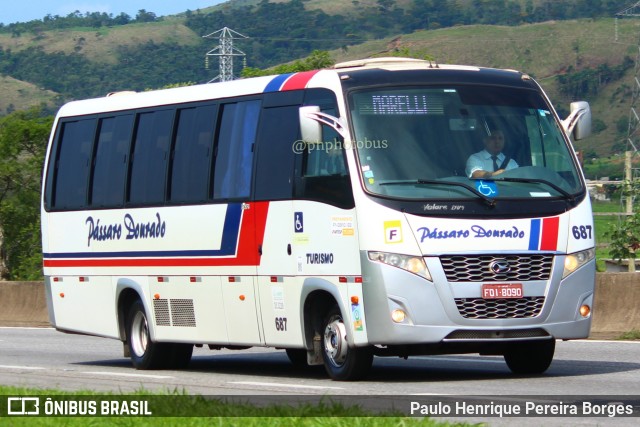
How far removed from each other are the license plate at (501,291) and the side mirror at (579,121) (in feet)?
6.62

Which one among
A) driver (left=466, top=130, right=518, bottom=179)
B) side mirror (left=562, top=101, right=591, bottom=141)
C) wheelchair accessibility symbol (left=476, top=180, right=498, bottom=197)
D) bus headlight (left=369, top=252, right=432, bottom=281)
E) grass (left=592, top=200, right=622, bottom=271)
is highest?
side mirror (left=562, top=101, right=591, bottom=141)

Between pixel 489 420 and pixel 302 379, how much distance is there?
478 cm

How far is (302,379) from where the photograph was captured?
48.9 ft

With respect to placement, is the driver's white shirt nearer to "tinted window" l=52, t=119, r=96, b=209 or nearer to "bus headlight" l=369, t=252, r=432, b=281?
"bus headlight" l=369, t=252, r=432, b=281

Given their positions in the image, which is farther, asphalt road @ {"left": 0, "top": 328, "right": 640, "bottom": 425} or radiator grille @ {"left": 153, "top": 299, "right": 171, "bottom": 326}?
radiator grille @ {"left": 153, "top": 299, "right": 171, "bottom": 326}

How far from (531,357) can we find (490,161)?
2105 mm

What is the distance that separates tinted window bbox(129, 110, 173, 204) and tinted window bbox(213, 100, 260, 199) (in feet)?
4.12

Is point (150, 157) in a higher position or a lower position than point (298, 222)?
higher

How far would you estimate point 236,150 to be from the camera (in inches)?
620

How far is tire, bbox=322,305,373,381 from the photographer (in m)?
13.7

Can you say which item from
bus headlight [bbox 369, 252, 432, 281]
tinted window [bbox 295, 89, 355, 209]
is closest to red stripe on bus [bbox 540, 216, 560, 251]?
bus headlight [bbox 369, 252, 432, 281]

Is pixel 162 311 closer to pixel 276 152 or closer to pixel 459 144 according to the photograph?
pixel 276 152

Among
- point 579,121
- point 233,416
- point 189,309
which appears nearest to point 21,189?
point 189,309

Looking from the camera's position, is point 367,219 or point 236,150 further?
point 236,150
